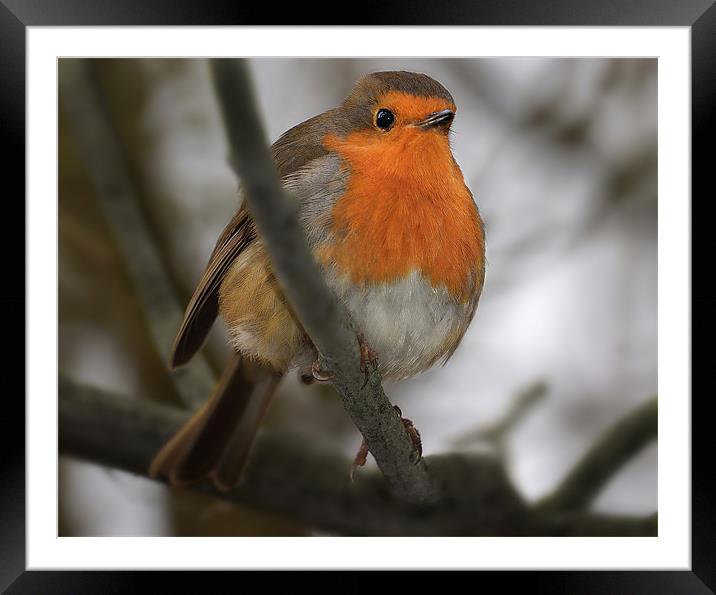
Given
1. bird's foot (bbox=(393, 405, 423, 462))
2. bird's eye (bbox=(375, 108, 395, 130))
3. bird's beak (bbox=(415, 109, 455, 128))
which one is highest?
bird's eye (bbox=(375, 108, 395, 130))

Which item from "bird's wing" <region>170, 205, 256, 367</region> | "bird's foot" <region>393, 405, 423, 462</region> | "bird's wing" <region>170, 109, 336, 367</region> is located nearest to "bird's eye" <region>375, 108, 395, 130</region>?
"bird's wing" <region>170, 109, 336, 367</region>

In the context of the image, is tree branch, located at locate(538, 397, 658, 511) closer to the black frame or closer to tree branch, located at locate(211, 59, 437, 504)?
the black frame

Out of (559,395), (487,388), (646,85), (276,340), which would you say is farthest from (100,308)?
(646,85)

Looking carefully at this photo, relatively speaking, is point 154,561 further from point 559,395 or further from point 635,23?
point 635,23

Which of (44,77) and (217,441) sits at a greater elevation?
(44,77)

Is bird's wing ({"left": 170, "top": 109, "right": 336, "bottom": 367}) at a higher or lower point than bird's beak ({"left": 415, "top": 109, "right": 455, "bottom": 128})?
lower
